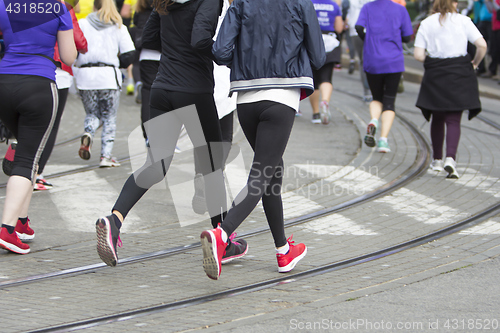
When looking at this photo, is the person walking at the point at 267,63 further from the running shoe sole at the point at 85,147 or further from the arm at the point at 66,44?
the running shoe sole at the point at 85,147

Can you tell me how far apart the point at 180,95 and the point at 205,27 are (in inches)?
19.0

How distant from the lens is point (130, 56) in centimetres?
812

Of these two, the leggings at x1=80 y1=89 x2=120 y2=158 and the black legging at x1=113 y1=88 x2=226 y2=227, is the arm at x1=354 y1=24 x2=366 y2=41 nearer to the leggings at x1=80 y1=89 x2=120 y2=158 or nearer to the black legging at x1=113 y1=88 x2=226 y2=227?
the leggings at x1=80 y1=89 x2=120 y2=158

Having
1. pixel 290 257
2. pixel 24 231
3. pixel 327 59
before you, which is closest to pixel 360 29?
pixel 327 59

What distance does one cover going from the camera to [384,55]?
8953 millimetres

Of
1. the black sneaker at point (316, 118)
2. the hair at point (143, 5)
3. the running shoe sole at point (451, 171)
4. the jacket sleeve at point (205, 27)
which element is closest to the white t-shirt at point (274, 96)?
the jacket sleeve at point (205, 27)

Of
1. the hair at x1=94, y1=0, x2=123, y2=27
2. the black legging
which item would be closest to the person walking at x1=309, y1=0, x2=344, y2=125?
the hair at x1=94, y1=0, x2=123, y2=27

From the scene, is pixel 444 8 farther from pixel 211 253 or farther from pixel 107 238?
pixel 107 238

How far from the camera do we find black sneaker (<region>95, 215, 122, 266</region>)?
4.49 meters

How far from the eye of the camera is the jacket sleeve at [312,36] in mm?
4473

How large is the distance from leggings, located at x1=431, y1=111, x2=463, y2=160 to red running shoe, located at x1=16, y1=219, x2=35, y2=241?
4.39 metres

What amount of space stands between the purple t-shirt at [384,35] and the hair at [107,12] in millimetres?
3047

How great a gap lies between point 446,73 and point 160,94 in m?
4.05

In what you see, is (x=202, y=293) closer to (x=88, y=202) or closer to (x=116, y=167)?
(x=88, y=202)
